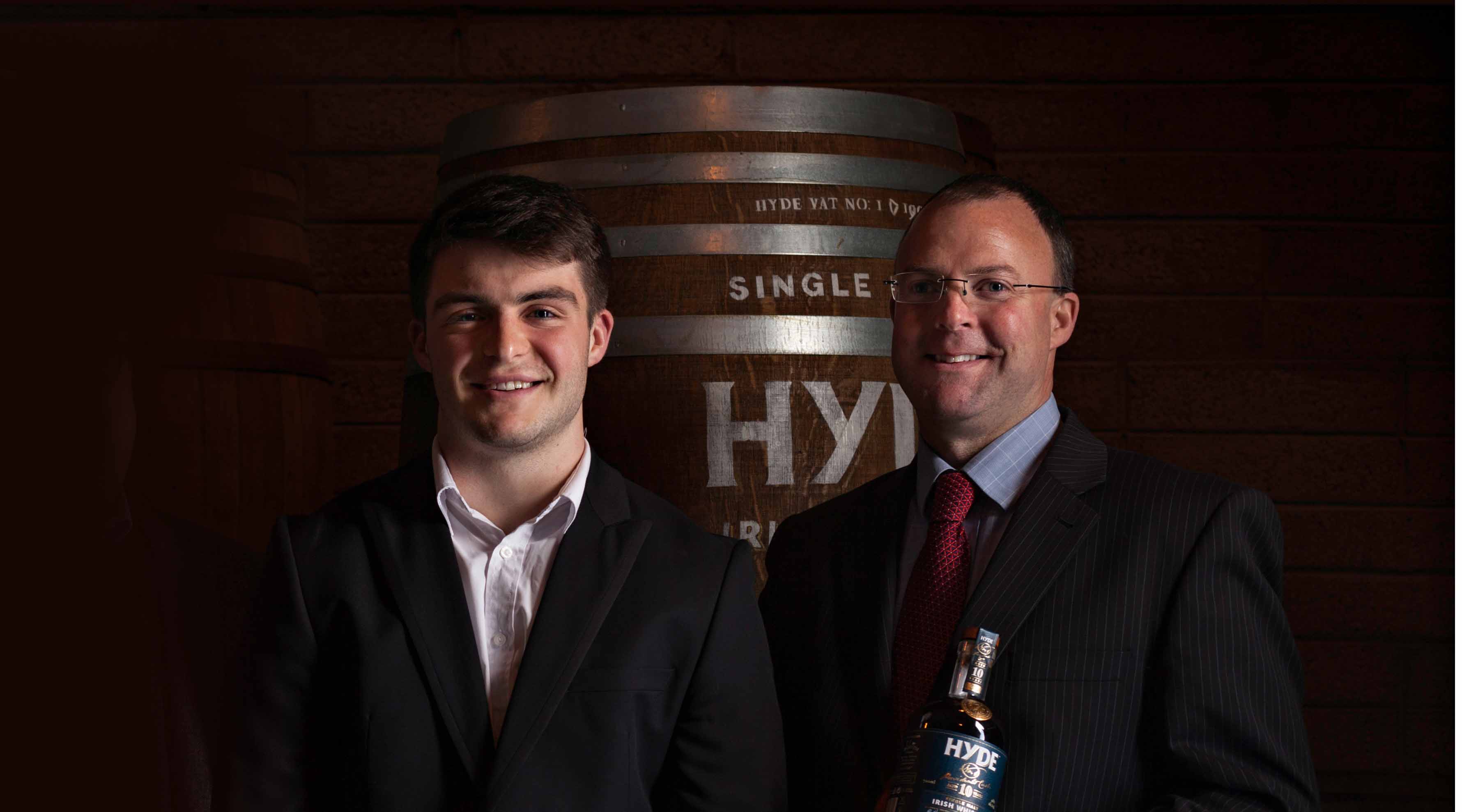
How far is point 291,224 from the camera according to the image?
6.56 ft

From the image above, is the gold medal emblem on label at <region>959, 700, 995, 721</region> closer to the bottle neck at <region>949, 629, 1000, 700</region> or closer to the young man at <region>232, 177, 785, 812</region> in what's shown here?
the bottle neck at <region>949, 629, 1000, 700</region>

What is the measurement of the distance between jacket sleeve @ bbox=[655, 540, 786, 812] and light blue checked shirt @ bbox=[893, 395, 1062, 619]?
198mm

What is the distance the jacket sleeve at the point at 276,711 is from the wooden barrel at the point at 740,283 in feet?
1.66

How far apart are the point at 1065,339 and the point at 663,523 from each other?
0.58 metres

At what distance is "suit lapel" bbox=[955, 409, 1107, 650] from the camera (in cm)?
138

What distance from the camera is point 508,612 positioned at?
140 cm

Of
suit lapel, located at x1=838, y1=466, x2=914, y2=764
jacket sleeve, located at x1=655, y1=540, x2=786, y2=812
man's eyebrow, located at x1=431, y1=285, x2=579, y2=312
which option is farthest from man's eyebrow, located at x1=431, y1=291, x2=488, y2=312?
suit lapel, located at x1=838, y1=466, x2=914, y2=764

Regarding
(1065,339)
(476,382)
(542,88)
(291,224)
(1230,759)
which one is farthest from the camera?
(542,88)

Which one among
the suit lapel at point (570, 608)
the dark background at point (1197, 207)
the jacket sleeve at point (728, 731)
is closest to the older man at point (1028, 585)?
the jacket sleeve at point (728, 731)

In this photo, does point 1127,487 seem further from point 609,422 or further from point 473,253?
point 473,253

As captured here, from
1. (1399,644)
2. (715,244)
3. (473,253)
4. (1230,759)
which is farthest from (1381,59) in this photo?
Result: (473,253)

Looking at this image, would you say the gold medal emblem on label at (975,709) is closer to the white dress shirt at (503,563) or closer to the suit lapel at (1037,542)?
the suit lapel at (1037,542)

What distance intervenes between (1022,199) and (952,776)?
0.74 m

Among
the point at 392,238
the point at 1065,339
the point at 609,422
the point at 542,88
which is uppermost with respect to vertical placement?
the point at 542,88
